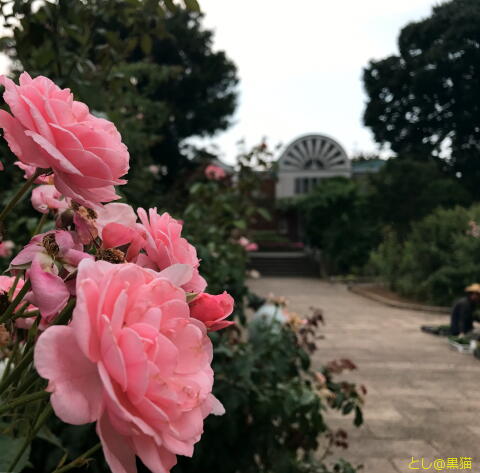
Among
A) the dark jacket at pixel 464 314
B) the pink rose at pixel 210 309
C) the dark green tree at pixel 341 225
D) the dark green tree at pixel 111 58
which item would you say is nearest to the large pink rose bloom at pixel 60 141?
the pink rose at pixel 210 309

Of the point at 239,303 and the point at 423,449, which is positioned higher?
the point at 239,303

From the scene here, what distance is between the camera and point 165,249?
0.51 metres

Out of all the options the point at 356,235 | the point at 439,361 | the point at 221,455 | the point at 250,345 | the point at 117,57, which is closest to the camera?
the point at 221,455

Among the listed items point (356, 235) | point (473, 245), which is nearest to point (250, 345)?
point (473, 245)

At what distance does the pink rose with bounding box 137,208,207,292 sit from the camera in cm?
51

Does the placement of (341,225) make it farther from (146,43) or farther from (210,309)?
(210,309)

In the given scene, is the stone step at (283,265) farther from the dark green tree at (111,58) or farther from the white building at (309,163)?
the white building at (309,163)

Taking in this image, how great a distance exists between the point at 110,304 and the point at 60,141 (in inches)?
6.1

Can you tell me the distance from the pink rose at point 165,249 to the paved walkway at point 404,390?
2.99m

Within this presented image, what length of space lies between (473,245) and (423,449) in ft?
31.0

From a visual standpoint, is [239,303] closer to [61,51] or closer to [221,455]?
[221,455]

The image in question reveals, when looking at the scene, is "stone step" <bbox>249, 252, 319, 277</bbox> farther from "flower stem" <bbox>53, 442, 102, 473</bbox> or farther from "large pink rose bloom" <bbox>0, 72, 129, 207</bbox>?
"large pink rose bloom" <bbox>0, 72, 129, 207</bbox>

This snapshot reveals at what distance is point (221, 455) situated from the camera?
2047mm

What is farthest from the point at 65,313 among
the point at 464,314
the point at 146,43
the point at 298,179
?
the point at 298,179
